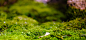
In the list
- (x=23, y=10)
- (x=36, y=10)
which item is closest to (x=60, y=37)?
(x=36, y=10)

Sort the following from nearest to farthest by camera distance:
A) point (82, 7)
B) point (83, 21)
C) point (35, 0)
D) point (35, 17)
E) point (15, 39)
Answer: point (15, 39), point (83, 21), point (82, 7), point (35, 17), point (35, 0)

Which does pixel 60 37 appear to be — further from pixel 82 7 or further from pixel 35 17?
pixel 35 17

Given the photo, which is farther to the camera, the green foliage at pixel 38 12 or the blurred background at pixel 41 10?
the green foliage at pixel 38 12

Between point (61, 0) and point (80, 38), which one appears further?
point (61, 0)

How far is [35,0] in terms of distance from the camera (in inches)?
404

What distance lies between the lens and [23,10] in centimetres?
829

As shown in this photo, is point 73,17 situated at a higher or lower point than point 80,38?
higher

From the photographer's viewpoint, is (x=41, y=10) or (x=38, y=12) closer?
(x=38, y=12)

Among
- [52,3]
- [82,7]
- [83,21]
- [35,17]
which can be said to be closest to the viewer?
[83,21]

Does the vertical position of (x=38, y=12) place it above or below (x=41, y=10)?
below

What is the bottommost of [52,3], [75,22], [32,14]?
[75,22]

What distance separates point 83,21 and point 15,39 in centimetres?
478

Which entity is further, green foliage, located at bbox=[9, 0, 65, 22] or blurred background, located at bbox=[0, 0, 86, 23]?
green foliage, located at bbox=[9, 0, 65, 22]

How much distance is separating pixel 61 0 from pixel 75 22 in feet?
10.7
